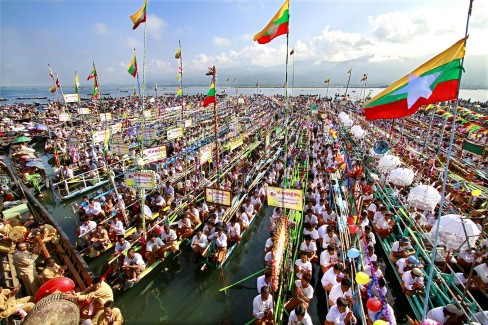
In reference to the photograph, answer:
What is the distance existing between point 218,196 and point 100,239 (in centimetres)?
497

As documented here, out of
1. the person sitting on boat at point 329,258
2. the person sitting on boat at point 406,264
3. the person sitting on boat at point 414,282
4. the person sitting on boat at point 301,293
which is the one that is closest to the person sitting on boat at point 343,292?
the person sitting on boat at point 301,293

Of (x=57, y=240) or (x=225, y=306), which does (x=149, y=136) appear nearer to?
(x=57, y=240)

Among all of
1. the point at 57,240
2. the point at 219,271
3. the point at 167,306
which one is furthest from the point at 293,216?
the point at 57,240

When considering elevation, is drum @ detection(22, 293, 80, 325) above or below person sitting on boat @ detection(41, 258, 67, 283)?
above

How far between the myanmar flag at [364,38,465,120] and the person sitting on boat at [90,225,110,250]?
10275 millimetres

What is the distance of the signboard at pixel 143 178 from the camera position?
9.08 metres

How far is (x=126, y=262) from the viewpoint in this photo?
8539mm

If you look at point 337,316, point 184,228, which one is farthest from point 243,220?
point 337,316

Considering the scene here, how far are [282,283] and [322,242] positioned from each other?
2.52 metres

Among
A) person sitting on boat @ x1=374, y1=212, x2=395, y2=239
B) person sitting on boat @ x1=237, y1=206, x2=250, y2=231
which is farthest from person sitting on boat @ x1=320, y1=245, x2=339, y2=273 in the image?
person sitting on boat @ x1=237, y1=206, x2=250, y2=231

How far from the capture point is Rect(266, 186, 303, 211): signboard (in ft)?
26.2

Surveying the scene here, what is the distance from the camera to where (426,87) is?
424 cm

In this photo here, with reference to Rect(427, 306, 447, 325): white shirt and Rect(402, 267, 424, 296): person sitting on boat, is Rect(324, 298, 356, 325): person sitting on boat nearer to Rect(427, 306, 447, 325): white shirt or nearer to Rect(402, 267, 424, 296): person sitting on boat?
Rect(427, 306, 447, 325): white shirt

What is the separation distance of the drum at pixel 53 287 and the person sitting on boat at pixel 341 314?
18.0ft
